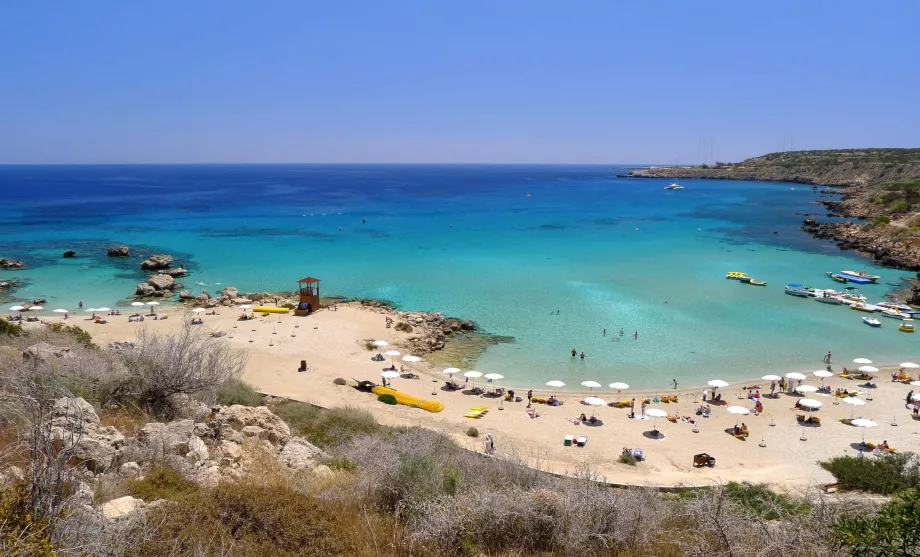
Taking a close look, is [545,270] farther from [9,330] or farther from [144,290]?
[9,330]

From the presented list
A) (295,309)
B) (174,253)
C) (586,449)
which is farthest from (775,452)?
(174,253)

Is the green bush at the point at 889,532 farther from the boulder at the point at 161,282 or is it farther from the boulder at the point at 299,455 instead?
the boulder at the point at 161,282

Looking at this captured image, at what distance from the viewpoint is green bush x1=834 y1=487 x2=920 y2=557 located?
4312 mm

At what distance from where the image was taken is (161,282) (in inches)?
1368

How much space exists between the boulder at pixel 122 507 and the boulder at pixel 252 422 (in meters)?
3.54

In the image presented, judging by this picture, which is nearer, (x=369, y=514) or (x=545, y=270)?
(x=369, y=514)

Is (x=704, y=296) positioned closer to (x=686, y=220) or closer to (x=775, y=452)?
(x=775, y=452)

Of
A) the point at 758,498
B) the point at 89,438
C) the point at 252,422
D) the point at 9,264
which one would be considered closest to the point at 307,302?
the point at 252,422

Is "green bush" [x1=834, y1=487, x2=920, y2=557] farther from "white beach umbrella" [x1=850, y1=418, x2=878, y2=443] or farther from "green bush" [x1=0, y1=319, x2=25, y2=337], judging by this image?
"green bush" [x1=0, y1=319, x2=25, y2=337]

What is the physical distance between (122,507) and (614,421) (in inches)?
619

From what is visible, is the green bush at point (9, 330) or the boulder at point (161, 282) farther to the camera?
the boulder at point (161, 282)

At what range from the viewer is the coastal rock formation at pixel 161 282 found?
34344 millimetres

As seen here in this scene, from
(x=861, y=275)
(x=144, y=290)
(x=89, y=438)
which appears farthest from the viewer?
(x=861, y=275)

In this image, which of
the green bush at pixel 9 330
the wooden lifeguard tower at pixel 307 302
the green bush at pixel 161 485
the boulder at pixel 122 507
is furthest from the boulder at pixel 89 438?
the wooden lifeguard tower at pixel 307 302
